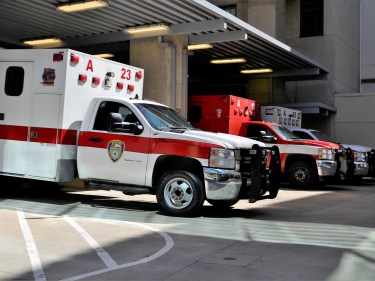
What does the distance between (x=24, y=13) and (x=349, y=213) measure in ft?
34.4

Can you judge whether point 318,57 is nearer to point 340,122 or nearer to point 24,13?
point 340,122

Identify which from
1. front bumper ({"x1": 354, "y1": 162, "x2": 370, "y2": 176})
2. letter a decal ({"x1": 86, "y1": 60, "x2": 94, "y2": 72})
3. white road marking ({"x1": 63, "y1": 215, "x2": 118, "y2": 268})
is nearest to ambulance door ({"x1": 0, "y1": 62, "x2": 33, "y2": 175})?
letter a decal ({"x1": 86, "y1": 60, "x2": 94, "y2": 72})

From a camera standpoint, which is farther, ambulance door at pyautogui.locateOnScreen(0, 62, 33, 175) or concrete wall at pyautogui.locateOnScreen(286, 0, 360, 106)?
concrete wall at pyautogui.locateOnScreen(286, 0, 360, 106)

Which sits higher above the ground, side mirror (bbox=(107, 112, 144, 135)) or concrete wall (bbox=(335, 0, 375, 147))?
concrete wall (bbox=(335, 0, 375, 147))

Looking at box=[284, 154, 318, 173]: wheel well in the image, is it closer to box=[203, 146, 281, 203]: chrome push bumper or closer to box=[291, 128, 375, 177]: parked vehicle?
box=[291, 128, 375, 177]: parked vehicle

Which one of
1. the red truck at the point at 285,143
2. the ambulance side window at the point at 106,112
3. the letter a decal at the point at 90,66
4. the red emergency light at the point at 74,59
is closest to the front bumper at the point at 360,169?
the red truck at the point at 285,143

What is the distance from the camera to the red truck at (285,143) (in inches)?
584

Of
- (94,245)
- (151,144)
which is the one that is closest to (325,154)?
(151,144)

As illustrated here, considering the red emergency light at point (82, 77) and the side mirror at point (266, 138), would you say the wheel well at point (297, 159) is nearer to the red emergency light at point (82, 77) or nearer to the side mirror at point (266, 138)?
the side mirror at point (266, 138)

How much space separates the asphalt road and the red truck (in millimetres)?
3890

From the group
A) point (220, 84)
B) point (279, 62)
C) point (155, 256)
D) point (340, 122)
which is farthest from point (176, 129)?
point (340, 122)

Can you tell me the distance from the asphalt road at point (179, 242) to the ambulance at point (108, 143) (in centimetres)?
58

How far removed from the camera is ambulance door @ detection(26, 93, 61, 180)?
969cm

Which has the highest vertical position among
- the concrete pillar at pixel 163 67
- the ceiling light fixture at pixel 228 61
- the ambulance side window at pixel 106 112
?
the ceiling light fixture at pixel 228 61
